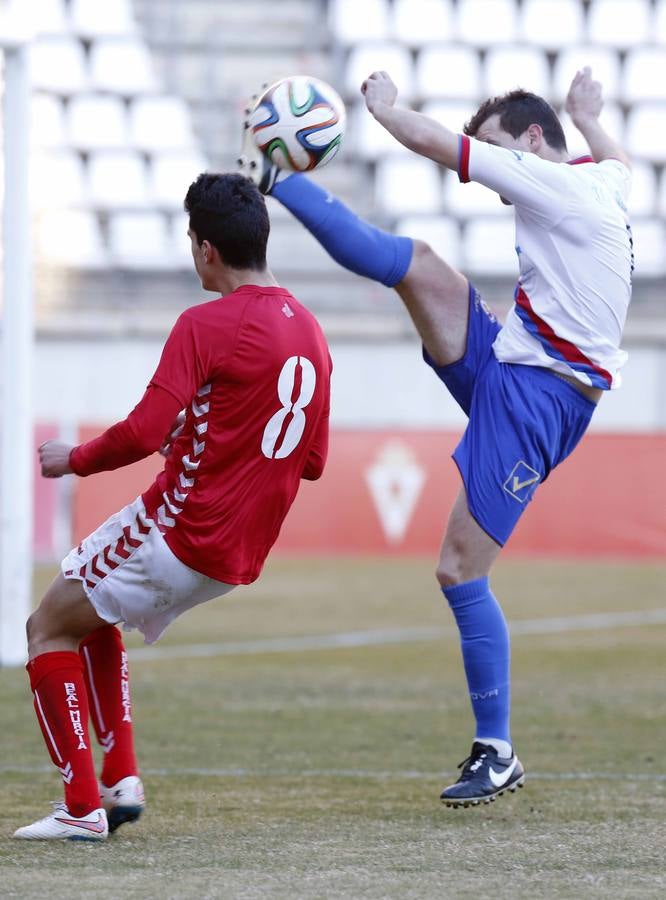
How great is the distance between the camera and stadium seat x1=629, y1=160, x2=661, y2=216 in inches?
866

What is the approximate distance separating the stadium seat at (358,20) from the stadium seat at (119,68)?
2846 mm

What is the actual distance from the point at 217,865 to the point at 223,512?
851mm

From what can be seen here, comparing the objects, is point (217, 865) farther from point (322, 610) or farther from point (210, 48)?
point (210, 48)

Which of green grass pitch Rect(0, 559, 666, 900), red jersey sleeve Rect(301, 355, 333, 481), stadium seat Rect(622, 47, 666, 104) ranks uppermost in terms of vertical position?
stadium seat Rect(622, 47, 666, 104)

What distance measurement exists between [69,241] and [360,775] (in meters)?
16.4

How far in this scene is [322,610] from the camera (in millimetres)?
11812

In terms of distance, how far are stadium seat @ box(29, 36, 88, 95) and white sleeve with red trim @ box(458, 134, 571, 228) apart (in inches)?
754

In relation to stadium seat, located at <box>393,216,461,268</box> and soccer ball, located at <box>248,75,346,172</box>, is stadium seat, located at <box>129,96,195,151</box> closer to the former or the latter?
stadium seat, located at <box>393,216,461,268</box>

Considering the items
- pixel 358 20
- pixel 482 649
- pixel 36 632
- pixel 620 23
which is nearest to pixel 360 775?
pixel 482 649

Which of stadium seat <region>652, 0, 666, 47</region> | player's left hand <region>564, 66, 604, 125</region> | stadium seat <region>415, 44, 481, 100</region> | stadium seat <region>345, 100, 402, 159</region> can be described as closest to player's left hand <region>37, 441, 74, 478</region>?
player's left hand <region>564, 66, 604, 125</region>

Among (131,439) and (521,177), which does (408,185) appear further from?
(131,439)

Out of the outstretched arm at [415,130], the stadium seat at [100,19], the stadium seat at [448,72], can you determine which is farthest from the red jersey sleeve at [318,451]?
the stadium seat at [100,19]

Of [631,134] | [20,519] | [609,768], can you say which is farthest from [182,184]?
[609,768]

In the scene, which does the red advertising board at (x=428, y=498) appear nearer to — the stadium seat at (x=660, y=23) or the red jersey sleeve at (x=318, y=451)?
the stadium seat at (x=660, y=23)
